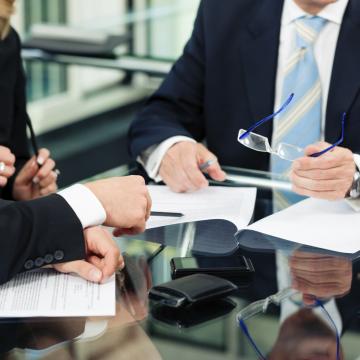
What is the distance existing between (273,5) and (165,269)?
1213 mm

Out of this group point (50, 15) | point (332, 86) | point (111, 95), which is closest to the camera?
point (332, 86)

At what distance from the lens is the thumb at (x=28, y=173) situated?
2348mm

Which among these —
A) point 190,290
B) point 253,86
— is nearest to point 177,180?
point 253,86

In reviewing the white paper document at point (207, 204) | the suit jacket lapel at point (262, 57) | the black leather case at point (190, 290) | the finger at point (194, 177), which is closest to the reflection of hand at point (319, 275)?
the black leather case at point (190, 290)

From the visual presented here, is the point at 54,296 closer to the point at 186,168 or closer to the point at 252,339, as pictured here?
the point at 252,339

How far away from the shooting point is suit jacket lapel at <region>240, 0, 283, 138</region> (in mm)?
2525

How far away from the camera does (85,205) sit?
1.68m

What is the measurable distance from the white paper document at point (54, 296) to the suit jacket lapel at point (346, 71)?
1.10 m

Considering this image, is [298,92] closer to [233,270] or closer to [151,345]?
[233,270]

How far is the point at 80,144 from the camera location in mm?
4785

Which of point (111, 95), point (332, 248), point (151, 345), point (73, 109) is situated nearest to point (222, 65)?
point (332, 248)

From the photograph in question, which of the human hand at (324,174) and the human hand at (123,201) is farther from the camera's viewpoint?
the human hand at (324,174)

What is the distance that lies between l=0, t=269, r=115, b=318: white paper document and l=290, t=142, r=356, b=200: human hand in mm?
630

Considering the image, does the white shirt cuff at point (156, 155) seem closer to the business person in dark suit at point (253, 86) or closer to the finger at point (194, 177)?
the business person in dark suit at point (253, 86)
